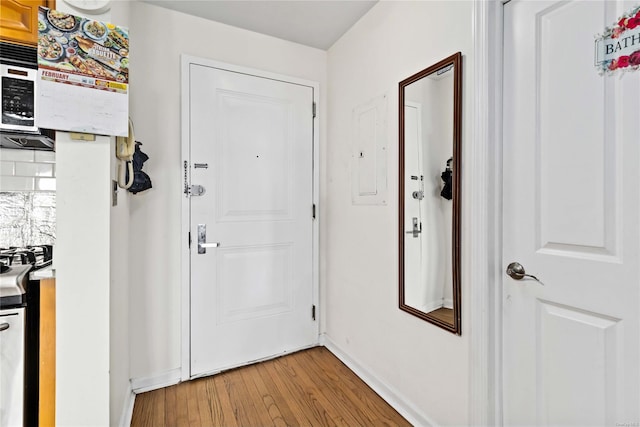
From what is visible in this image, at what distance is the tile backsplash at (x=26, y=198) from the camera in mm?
1677

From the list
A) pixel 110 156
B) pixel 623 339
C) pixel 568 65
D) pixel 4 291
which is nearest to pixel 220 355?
pixel 4 291

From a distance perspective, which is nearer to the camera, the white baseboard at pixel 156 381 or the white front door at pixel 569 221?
the white front door at pixel 569 221

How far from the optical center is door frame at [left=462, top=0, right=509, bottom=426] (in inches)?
50.5

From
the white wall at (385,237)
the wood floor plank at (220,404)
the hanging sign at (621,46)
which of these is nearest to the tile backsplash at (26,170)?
the wood floor plank at (220,404)

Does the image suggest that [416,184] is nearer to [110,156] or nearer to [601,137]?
[601,137]

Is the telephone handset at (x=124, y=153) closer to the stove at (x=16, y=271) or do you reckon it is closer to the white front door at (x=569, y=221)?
the stove at (x=16, y=271)

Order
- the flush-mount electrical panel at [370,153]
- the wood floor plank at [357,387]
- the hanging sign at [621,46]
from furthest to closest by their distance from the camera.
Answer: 1. the flush-mount electrical panel at [370,153]
2. the wood floor plank at [357,387]
3. the hanging sign at [621,46]

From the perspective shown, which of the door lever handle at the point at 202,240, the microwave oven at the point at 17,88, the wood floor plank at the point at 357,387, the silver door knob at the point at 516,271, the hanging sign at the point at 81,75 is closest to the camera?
the hanging sign at the point at 81,75

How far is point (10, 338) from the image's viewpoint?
1188 mm

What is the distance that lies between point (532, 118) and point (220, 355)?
7.44 ft

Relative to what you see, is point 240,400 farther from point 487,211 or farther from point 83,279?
point 487,211

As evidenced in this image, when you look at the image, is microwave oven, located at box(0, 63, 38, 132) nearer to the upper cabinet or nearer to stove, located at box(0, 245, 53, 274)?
the upper cabinet

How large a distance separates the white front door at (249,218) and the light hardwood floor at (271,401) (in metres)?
0.17

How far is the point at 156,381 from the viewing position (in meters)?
2.00
